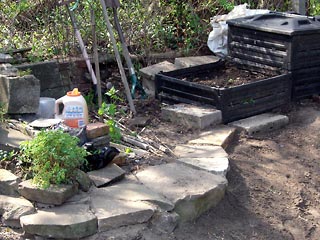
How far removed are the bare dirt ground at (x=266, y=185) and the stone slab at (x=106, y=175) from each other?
0.33 meters

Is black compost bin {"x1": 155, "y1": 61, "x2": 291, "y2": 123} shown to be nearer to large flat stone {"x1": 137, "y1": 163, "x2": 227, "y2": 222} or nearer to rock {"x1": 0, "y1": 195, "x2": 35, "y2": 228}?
large flat stone {"x1": 137, "y1": 163, "x2": 227, "y2": 222}

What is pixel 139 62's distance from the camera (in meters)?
7.60

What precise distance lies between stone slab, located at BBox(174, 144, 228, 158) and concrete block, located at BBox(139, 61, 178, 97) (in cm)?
151

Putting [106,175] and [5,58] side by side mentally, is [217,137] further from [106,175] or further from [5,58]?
[5,58]

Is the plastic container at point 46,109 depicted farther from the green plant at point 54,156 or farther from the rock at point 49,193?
the rock at point 49,193

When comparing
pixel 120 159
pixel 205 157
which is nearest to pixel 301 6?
pixel 205 157

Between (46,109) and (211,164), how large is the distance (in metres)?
1.61

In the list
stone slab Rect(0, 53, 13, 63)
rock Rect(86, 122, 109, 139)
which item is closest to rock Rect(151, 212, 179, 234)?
rock Rect(86, 122, 109, 139)

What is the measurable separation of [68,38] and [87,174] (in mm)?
2661

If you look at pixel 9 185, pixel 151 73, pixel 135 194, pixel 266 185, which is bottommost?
pixel 266 185

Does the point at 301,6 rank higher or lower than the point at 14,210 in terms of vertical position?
higher

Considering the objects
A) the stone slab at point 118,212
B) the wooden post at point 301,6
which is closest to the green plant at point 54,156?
the stone slab at point 118,212

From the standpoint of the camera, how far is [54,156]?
14.5 ft

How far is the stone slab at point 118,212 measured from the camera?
4297mm
